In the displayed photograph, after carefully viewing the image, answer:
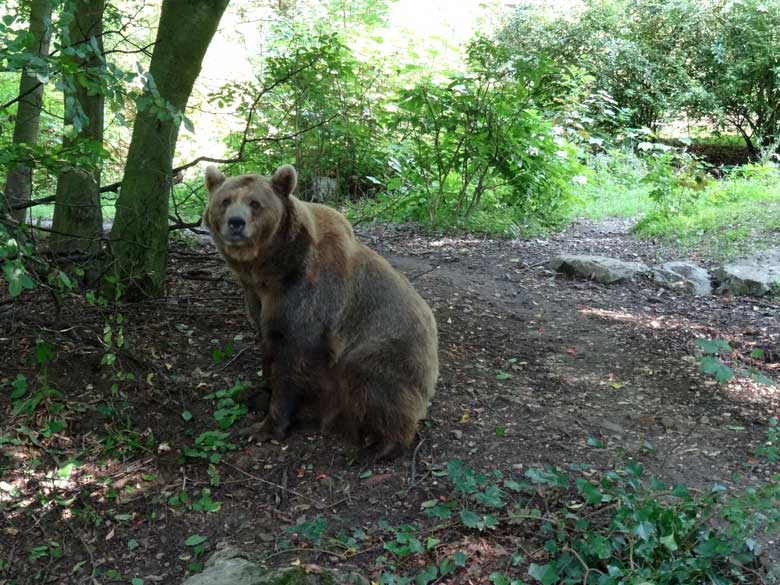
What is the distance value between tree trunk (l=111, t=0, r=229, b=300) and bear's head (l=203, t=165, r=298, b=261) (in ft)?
3.30

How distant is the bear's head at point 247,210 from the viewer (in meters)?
4.55

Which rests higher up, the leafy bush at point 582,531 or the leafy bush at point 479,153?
the leafy bush at point 479,153

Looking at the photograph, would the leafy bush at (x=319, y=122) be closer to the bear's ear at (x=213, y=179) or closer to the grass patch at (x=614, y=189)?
the bear's ear at (x=213, y=179)

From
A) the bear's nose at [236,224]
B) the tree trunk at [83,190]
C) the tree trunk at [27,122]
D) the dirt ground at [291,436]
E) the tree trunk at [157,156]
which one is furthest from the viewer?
the tree trunk at [27,122]

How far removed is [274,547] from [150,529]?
32.0 inches

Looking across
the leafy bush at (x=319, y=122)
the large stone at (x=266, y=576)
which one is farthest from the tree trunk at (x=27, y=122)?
the large stone at (x=266, y=576)

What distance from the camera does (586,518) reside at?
12.4ft

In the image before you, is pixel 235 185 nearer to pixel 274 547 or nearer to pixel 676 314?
pixel 274 547

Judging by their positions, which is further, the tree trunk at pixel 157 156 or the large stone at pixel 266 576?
the tree trunk at pixel 157 156

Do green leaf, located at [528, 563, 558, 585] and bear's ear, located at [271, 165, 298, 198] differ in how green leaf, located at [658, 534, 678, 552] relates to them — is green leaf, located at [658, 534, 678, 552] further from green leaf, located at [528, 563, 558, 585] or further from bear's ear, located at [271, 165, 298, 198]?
bear's ear, located at [271, 165, 298, 198]

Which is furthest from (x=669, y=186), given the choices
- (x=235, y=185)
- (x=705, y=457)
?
(x=235, y=185)

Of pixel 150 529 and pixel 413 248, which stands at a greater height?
pixel 413 248

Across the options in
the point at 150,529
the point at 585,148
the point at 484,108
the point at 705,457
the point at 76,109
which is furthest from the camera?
the point at 585,148

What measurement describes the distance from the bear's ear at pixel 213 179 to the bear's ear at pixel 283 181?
1.30ft
